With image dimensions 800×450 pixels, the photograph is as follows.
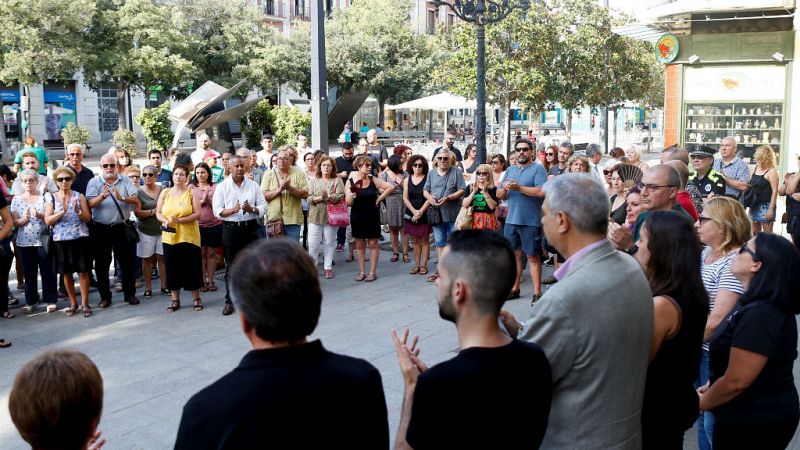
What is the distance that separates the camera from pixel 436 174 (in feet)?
33.2

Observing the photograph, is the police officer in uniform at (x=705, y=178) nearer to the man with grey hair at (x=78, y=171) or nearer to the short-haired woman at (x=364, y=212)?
the short-haired woman at (x=364, y=212)

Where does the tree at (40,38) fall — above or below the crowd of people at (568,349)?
above

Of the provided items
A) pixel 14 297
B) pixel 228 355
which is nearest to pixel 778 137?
pixel 228 355

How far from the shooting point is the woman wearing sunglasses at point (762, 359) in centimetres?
313

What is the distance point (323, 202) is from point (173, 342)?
3354mm

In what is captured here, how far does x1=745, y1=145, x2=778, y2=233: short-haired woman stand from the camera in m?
10.1

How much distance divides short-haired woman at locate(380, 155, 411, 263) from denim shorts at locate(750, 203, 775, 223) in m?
4.84

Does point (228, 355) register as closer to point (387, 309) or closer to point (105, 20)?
point (387, 309)

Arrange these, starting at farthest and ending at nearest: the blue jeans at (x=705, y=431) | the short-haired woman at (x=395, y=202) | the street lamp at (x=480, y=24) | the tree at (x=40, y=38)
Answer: the tree at (x=40, y=38), the street lamp at (x=480, y=24), the short-haired woman at (x=395, y=202), the blue jeans at (x=705, y=431)

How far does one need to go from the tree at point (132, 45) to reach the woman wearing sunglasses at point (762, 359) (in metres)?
32.5

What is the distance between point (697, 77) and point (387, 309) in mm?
12491

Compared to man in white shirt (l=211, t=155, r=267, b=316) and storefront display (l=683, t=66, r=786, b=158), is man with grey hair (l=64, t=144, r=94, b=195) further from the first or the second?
storefront display (l=683, t=66, r=786, b=158)

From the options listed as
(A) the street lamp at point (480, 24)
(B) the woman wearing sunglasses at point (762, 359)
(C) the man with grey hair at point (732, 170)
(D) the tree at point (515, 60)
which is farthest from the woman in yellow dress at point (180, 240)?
(D) the tree at point (515, 60)

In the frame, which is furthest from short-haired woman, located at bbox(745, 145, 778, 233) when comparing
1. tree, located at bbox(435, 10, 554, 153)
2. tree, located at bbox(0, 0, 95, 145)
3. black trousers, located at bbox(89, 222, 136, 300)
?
tree, located at bbox(0, 0, 95, 145)
